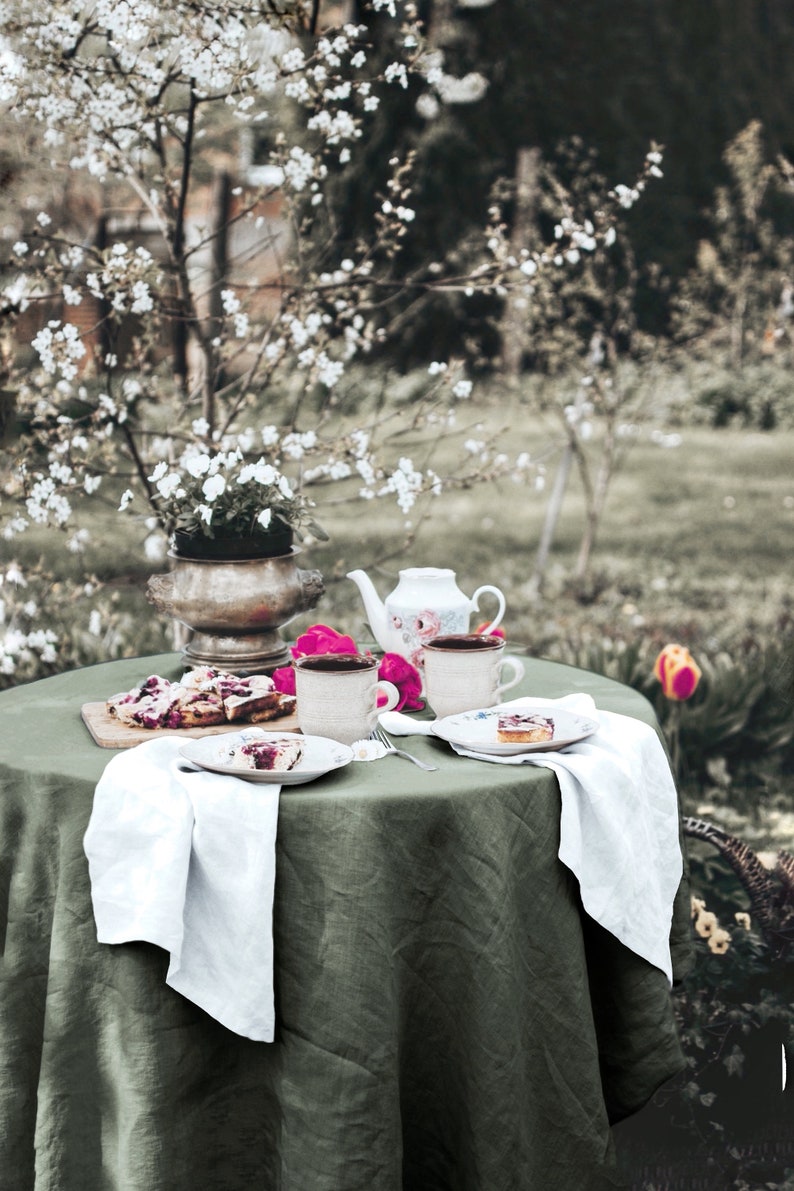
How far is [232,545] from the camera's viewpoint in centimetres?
195

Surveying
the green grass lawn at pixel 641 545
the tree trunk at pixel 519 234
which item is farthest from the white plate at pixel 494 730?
the tree trunk at pixel 519 234

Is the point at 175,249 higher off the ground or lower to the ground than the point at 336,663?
higher

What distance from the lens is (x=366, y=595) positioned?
2.02 meters

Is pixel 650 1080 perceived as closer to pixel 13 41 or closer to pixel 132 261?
pixel 132 261

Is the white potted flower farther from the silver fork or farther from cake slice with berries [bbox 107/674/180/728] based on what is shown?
the silver fork

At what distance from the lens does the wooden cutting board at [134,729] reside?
169 cm

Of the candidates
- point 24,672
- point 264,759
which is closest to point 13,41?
point 24,672

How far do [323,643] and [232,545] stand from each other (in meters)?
0.24

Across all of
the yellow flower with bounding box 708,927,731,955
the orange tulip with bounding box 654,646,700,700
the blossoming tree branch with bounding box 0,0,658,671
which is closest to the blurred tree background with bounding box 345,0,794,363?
the blossoming tree branch with bounding box 0,0,658,671

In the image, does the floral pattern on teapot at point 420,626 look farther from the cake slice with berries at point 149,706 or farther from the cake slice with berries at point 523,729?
the cake slice with berries at point 149,706

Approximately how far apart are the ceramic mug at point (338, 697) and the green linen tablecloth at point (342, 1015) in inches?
3.3

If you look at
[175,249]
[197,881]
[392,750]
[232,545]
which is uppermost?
[175,249]

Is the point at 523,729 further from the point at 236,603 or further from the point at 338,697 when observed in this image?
the point at 236,603

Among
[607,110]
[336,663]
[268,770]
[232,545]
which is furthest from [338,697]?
[607,110]
